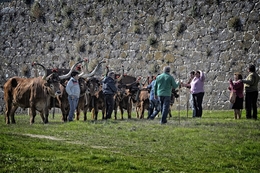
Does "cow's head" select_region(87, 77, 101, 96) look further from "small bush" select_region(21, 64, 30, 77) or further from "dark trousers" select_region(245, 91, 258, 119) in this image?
"small bush" select_region(21, 64, 30, 77)

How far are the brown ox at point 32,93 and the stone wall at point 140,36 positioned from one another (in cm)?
647

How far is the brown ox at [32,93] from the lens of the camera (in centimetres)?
2345

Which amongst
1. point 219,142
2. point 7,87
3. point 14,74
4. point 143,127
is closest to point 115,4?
point 14,74

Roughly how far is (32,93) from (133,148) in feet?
30.7

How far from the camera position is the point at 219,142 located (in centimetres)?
1647

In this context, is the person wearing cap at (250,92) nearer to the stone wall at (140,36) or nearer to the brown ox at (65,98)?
the stone wall at (140,36)

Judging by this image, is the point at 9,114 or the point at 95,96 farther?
the point at 95,96

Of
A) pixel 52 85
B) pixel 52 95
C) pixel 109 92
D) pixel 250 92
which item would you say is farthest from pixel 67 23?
pixel 250 92

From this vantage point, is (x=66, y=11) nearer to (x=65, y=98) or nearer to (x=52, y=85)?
(x=65, y=98)

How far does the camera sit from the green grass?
12086 mm

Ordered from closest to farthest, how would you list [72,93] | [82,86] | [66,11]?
[72,93], [82,86], [66,11]

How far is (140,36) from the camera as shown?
3350 centimetres

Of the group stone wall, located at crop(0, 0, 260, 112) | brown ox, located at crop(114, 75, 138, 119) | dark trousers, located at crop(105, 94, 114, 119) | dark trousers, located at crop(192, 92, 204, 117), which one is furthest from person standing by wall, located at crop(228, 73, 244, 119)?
brown ox, located at crop(114, 75, 138, 119)

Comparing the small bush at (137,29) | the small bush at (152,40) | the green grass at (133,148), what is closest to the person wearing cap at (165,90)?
the green grass at (133,148)
